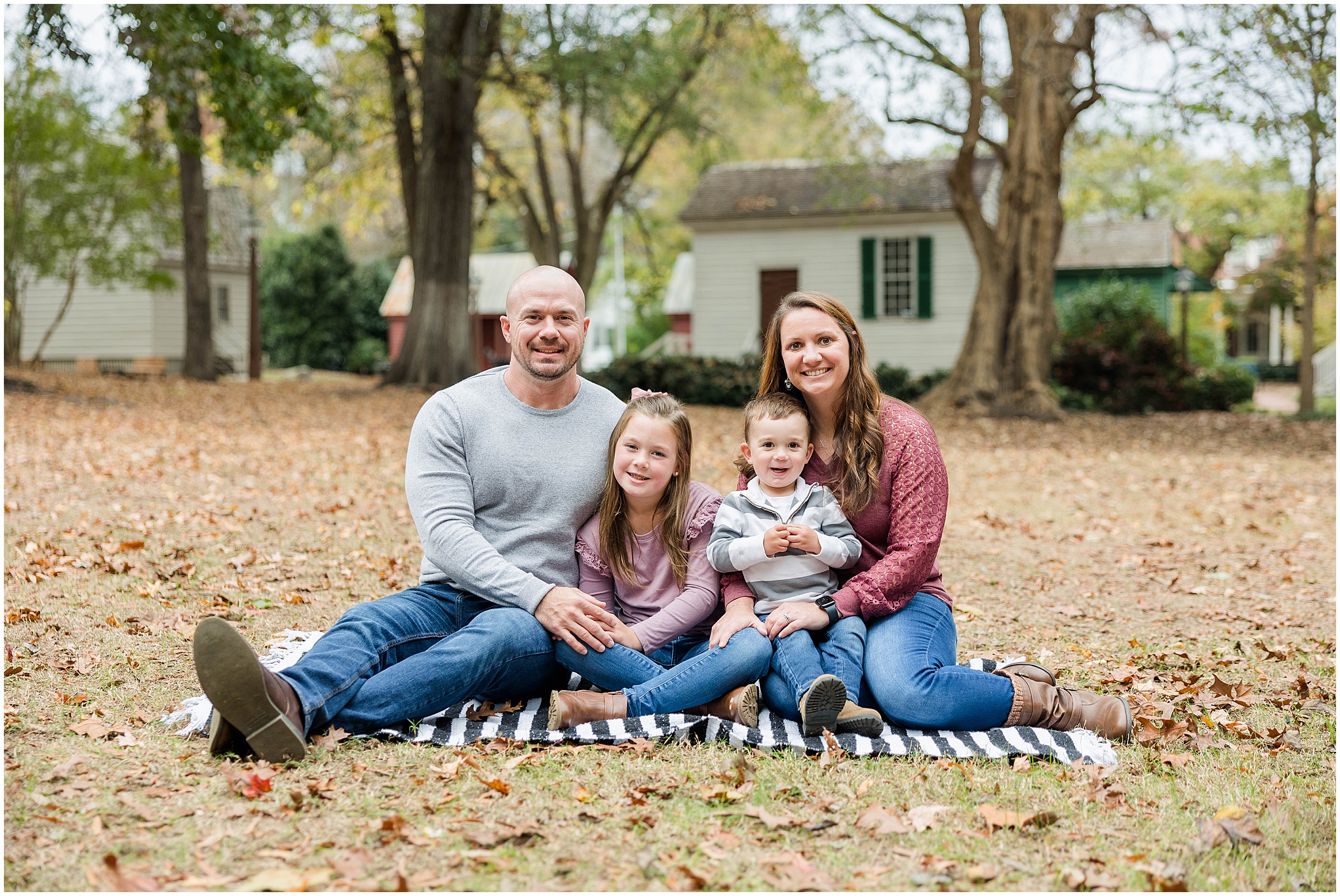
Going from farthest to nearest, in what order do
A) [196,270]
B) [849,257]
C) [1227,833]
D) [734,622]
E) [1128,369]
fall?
[849,257], [196,270], [1128,369], [734,622], [1227,833]

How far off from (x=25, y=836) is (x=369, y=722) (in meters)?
0.98

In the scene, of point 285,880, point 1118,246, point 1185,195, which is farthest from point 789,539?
point 1185,195

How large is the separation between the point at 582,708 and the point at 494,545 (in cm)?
65

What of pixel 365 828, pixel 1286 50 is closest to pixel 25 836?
pixel 365 828

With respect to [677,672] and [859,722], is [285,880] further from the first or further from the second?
[859,722]

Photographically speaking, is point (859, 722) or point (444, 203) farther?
point (444, 203)

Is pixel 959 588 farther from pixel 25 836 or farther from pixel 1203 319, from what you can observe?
pixel 1203 319

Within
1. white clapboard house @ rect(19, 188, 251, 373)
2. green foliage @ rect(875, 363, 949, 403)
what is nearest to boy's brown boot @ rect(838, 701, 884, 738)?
green foliage @ rect(875, 363, 949, 403)

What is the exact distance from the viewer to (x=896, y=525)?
3766 millimetres

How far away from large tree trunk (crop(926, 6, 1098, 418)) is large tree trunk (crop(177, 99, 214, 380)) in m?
13.6

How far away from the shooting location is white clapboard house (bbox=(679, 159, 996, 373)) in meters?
20.9

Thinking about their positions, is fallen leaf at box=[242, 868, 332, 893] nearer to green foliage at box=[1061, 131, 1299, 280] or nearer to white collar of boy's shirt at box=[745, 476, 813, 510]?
white collar of boy's shirt at box=[745, 476, 813, 510]

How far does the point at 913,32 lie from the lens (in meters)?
14.9

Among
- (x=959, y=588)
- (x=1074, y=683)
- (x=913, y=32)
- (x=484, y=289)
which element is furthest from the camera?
(x=484, y=289)
